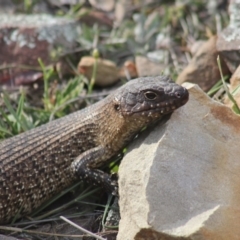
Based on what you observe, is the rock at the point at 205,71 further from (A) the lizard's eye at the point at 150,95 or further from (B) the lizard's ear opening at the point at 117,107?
(A) the lizard's eye at the point at 150,95

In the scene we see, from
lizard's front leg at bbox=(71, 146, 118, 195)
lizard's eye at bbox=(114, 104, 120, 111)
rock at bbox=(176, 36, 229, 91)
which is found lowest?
lizard's front leg at bbox=(71, 146, 118, 195)

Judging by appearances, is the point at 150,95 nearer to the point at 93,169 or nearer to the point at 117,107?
the point at 117,107

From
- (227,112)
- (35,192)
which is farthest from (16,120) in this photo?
(227,112)

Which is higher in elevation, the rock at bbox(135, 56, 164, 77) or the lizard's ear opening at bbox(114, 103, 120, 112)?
the lizard's ear opening at bbox(114, 103, 120, 112)

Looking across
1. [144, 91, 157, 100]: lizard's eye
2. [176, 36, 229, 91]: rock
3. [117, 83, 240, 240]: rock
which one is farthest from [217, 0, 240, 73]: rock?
[144, 91, 157, 100]: lizard's eye

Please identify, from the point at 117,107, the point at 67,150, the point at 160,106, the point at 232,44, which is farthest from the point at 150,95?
the point at 232,44

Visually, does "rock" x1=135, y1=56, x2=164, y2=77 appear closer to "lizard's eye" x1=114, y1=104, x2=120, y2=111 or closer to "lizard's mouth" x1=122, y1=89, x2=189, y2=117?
"lizard's eye" x1=114, y1=104, x2=120, y2=111
